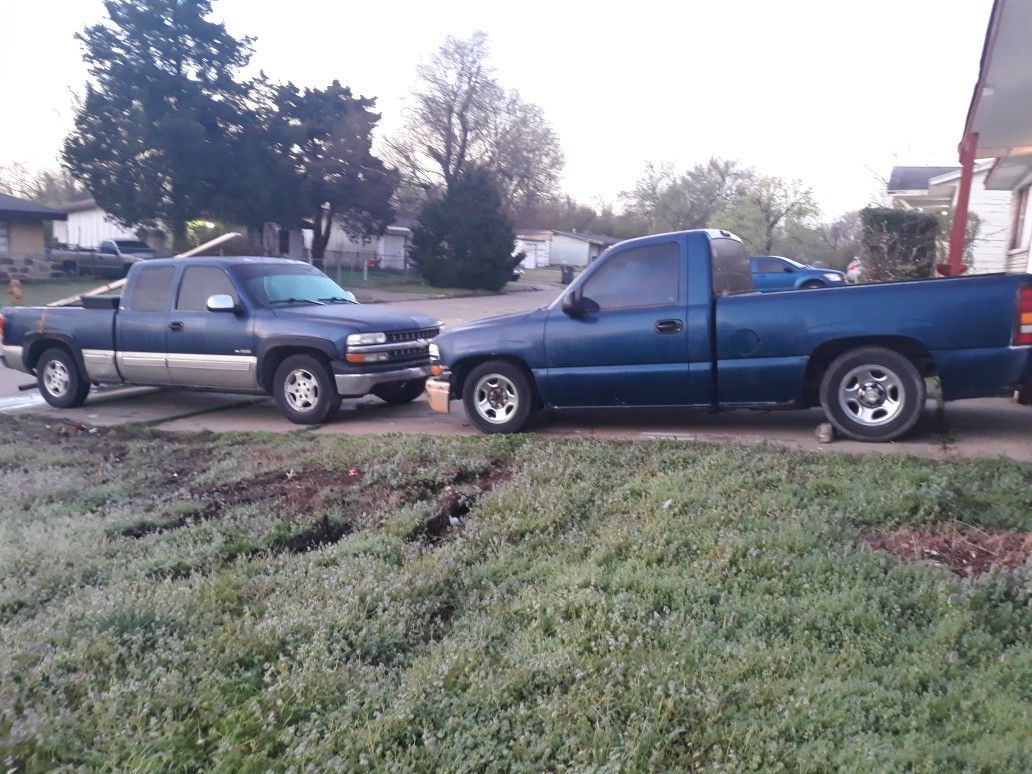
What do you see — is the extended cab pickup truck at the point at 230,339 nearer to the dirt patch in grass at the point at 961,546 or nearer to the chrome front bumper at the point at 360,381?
the chrome front bumper at the point at 360,381

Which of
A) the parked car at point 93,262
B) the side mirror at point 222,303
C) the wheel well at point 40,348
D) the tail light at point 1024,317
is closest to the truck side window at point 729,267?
the tail light at point 1024,317

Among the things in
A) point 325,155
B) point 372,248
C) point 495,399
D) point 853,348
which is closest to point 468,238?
point 325,155

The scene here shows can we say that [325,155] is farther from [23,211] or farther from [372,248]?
[372,248]

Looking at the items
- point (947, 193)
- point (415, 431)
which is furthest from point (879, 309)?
point (947, 193)

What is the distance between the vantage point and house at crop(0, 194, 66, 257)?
136 ft

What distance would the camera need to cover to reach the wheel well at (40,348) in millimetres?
11793

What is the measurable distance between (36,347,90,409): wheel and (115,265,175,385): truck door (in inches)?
30.4

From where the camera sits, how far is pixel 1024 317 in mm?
7375

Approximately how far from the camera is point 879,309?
25.1ft

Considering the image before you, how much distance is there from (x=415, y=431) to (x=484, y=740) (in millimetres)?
6152

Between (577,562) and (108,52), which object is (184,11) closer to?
(108,52)

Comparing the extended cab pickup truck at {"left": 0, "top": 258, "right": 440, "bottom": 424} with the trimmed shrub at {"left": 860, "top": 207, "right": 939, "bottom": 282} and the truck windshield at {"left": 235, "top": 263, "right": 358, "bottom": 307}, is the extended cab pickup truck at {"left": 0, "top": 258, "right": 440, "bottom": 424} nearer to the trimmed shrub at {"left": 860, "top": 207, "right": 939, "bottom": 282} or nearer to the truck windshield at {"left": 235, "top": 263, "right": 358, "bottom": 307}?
the truck windshield at {"left": 235, "top": 263, "right": 358, "bottom": 307}

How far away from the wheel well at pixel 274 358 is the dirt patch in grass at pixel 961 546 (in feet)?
20.8

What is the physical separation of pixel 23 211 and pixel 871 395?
41.9 metres
